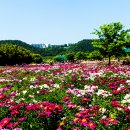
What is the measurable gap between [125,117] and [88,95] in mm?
2656

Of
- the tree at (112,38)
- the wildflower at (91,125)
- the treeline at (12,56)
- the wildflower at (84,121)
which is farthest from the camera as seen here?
the treeline at (12,56)

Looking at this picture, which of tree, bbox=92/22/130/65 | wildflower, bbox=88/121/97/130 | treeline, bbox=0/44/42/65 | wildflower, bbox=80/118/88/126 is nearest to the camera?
wildflower, bbox=88/121/97/130

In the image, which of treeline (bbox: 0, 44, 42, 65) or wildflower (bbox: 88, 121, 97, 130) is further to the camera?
treeline (bbox: 0, 44, 42, 65)

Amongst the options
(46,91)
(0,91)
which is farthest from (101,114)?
(0,91)

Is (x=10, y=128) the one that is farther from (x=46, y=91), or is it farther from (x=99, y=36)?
(x=99, y=36)

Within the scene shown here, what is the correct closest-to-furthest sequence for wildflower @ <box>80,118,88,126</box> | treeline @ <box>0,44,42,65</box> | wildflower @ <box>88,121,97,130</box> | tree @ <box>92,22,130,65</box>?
wildflower @ <box>88,121,97,130</box> < wildflower @ <box>80,118,88,126</box> < tree @ <box>92,22,130,65</box> < treeline @ <box>0,44,42,65</box>

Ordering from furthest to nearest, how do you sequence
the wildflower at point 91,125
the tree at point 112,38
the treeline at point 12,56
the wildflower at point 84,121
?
the treeline at point 12,56 → the tree at point 112,38 → the wildflower at point 84,121 → the wildflower at point 91,125

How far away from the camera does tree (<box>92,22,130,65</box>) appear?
4003 cm

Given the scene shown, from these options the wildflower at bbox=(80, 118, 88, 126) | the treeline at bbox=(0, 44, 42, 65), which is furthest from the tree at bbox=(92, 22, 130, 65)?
the wildflower at bbox=(80, 118, 88, 126)

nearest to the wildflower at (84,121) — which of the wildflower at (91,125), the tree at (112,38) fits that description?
the wildflower at (91,125)

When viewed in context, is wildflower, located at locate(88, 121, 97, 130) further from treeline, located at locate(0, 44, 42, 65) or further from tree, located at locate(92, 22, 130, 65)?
treeline, located at locate(0, 44, 42, 65)

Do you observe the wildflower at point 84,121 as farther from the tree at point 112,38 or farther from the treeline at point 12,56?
the treeline at point 12,56

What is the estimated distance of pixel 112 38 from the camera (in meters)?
40.8

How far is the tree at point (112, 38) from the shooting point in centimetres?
4003
